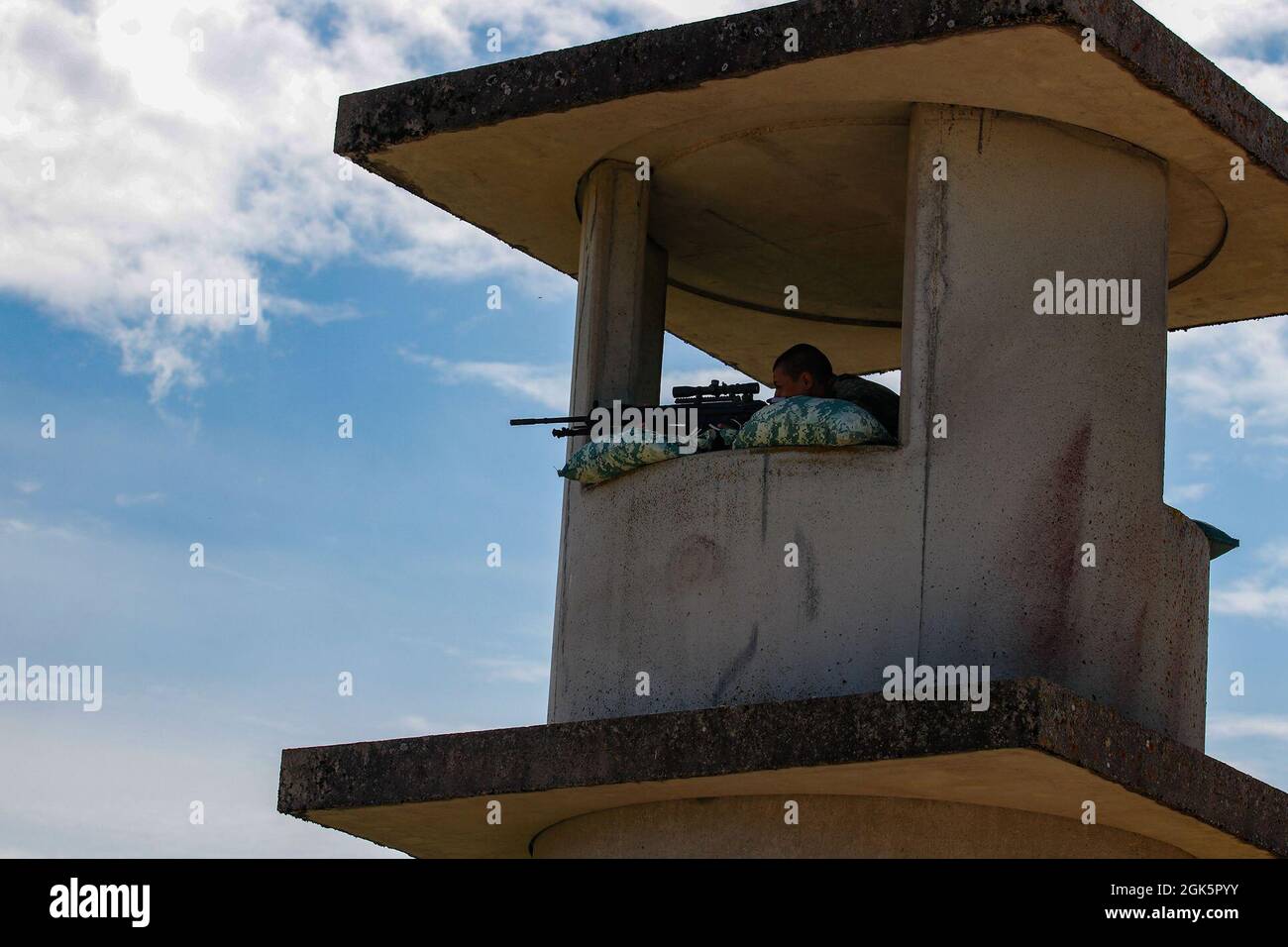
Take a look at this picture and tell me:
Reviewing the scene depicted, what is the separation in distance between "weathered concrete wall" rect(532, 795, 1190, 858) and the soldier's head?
229cm

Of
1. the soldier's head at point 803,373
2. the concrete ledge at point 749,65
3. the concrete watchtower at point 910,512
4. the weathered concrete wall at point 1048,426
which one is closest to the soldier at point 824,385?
the soldier's head at point 803,373

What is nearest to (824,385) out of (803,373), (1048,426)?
(803,373)

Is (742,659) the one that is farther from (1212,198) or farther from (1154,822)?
(1212,198)

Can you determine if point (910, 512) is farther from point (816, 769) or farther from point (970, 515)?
point (816, 769)

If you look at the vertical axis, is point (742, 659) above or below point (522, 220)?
below

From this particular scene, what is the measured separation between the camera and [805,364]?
40.8 feet

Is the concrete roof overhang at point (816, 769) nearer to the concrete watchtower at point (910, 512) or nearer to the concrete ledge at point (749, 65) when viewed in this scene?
the concrete watchtower at point (910, 512)

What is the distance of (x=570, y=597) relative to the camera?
40.7 ft

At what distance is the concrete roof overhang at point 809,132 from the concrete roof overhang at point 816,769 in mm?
3179

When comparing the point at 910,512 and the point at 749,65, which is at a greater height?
the point at 749,65

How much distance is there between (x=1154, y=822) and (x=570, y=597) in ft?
10.6

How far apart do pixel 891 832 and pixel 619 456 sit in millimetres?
2439

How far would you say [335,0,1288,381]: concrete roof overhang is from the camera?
37.5ft
